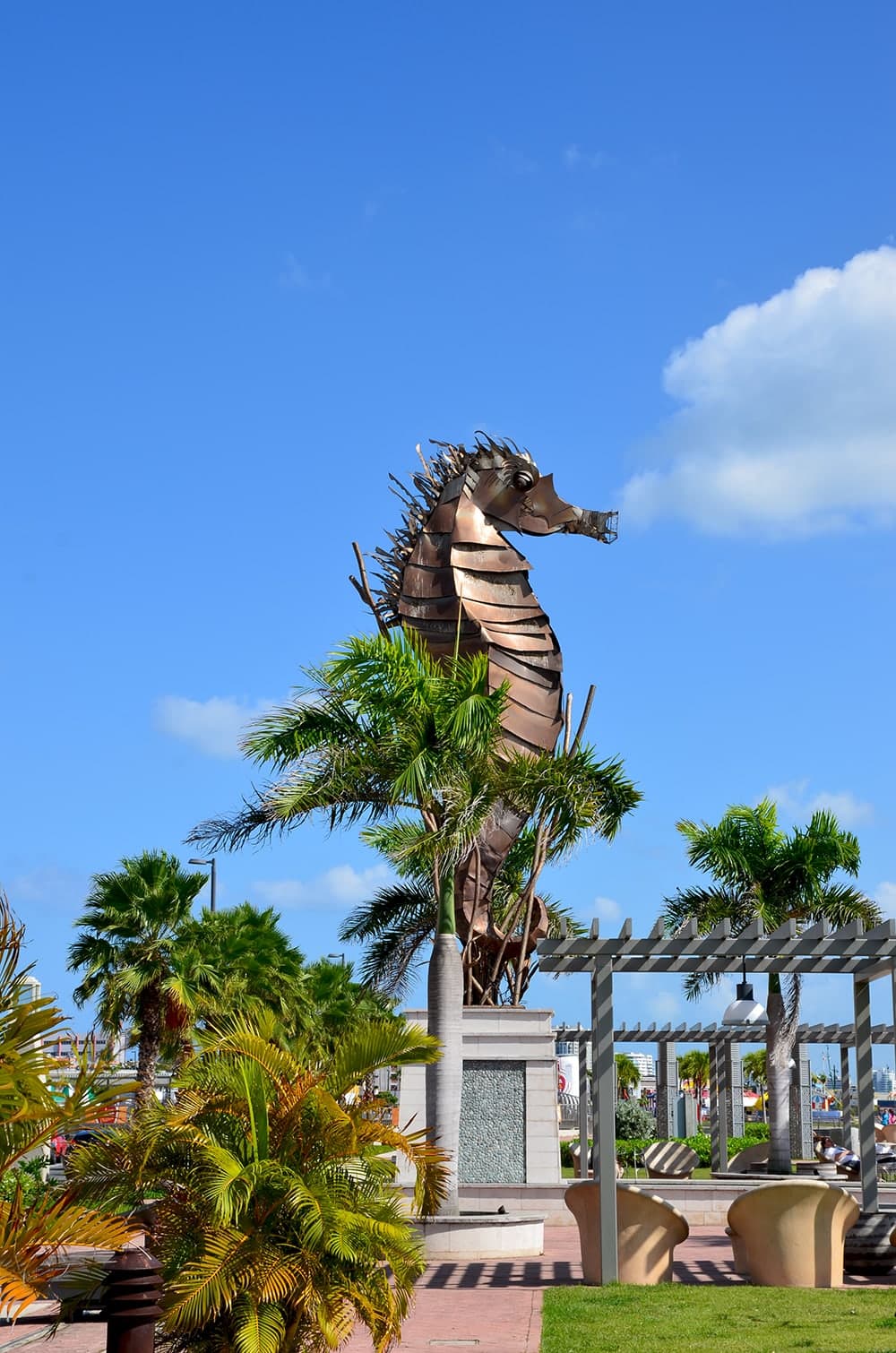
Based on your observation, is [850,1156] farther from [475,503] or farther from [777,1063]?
[475,503]

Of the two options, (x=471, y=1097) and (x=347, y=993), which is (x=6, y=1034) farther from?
(x=347, y=993)

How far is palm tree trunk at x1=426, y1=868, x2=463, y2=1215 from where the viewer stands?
15969mm

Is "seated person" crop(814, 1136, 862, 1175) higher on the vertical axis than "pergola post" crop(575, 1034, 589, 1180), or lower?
lower

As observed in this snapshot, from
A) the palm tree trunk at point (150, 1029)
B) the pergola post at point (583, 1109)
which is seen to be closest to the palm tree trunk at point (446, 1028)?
the palm tree trunk at point (150, 1029)

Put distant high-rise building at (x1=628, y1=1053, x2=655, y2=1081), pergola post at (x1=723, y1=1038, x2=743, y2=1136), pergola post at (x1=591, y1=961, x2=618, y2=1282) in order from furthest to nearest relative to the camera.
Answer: distant high-rise building at (x1=628, y1=1053, x2=655, y2=1081), pergola post at (x1=723, y1=1038, x2=743, y2=1136), pergola post at (x1=591, y1=961, x2=618, y2=1282)

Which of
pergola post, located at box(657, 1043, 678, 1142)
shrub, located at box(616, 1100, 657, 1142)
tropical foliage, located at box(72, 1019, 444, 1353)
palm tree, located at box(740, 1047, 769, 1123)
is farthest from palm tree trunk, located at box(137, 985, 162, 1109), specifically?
palm tree, located at box(740, 1047, 769, 1123)

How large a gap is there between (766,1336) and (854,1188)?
9.79 m

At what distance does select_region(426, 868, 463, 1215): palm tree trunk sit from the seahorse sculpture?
19.3 feet

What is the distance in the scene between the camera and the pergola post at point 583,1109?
2850 centimetres

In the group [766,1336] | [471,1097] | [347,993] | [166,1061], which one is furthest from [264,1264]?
[347,993]

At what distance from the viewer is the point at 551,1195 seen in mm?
20047

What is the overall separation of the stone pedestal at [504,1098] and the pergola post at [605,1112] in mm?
6368

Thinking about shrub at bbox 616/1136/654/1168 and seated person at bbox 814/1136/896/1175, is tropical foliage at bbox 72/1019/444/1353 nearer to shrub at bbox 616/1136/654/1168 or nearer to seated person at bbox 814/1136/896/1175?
seated person at bbox 814/1136/896/1175

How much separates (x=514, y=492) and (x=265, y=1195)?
17886mm
